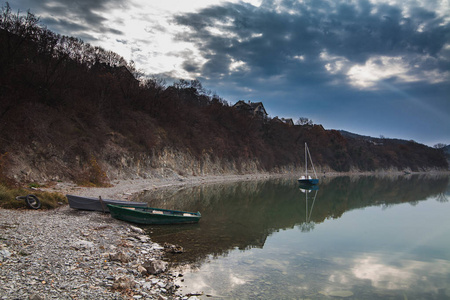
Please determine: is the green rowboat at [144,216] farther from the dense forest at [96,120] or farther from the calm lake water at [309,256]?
the dense forest at [96,120]

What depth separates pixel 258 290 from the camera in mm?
9320

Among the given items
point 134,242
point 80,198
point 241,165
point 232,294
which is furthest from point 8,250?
point 241,165

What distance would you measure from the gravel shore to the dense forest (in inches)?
450

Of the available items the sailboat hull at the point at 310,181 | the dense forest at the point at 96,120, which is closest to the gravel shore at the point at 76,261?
the dense forest at the point at 96,120

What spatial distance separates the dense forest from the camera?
91.0 ft

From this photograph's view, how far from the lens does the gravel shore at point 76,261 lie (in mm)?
7035

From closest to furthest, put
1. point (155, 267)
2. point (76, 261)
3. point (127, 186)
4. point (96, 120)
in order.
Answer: point (76, 261) < point (155, 267) < point (127, 186) < point (96, 120)

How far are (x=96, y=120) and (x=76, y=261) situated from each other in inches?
1399

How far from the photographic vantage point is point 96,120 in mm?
40531

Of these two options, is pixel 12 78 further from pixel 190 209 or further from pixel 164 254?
pixel 164 254

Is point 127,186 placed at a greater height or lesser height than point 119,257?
lesser

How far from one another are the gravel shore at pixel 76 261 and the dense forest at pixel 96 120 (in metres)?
11.4

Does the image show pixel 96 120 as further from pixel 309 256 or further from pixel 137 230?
pixel 309 256

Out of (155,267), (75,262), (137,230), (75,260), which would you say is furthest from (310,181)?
(75,262)
